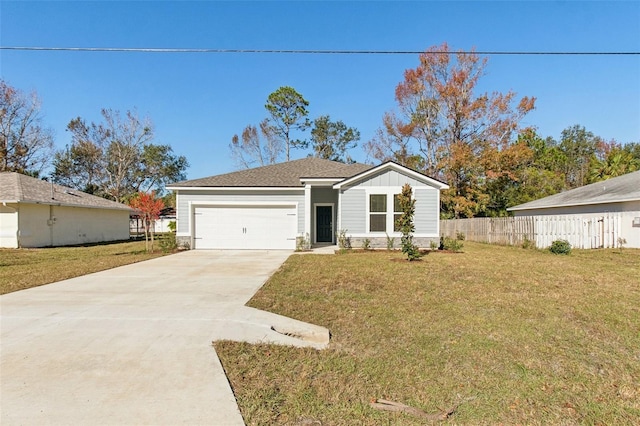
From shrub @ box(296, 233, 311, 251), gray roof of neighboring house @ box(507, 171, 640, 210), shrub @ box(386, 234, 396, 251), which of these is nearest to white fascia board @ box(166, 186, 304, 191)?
shrub @ box(296, 233, 311, 251)

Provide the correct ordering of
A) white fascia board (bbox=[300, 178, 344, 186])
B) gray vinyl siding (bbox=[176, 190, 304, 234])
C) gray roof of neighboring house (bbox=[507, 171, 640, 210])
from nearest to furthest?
white fascia board (bbox=[300, 178, 344, 186]), gray roof of neighboring house (bbox=[507, 171, 640, 210]), gray vinyl siding (bbox=[176, 190, 304, 234])

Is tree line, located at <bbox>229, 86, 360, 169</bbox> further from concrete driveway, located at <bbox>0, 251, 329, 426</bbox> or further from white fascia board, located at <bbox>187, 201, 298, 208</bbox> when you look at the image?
concrete driveway, located at <bbox>0, 251, 329, 426</bbox>

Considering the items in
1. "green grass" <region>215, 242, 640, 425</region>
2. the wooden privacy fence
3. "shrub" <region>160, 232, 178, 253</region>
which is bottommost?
"green grass" <region>215, 242, 640, 425</region>

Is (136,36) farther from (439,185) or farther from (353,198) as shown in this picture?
(439,185)

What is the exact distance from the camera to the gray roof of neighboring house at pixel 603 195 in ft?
46.6

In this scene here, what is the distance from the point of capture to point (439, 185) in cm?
1351

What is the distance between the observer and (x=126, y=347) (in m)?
3.62

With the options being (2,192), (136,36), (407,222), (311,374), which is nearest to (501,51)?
(407,222)

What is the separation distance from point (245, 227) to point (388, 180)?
6519mm

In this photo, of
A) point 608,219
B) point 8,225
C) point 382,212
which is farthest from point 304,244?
point 8,225

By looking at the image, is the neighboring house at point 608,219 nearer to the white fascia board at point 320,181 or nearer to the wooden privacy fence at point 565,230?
the wooden privacy fence at point 565,230

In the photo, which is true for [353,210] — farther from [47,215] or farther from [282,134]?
[282,134]

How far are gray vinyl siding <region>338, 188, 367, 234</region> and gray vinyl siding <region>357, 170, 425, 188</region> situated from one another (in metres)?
0.49

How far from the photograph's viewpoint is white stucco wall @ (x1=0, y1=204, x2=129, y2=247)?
15.9m
